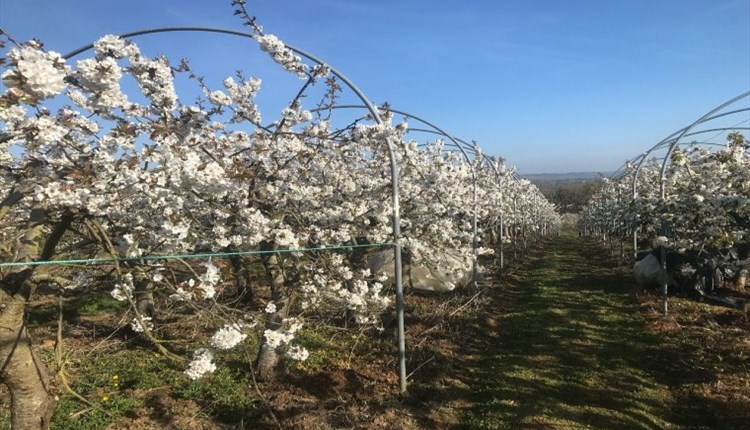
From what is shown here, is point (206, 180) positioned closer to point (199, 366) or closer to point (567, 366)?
point (199, 366)

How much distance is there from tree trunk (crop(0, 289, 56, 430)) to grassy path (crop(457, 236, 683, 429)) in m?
4.10

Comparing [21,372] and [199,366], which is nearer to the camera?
[21,372]

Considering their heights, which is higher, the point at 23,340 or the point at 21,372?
the point at 23,340

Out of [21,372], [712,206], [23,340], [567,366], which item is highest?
[712,206]

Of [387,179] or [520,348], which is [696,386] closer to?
[520,348]

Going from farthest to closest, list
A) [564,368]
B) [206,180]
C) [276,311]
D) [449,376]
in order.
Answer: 1. [564,368]
2. [449,376]
3. [276,311]
4. [206,180]

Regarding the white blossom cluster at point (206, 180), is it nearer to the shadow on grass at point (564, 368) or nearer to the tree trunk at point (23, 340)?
the tree trunk at point (23, 340)

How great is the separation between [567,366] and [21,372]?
22.1ft

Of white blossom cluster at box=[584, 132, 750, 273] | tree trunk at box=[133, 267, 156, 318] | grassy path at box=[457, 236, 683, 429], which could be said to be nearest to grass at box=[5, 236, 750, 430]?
grassy path at box=[457, 236, 683, 429]

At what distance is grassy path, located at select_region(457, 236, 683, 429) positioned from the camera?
5.73 m

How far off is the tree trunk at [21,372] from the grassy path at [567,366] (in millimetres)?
4103

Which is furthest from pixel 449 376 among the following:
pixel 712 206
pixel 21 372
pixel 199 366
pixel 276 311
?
pixel 712 206

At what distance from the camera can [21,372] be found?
11.4ft

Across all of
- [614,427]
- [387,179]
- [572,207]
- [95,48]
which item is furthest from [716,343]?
[572,207]
